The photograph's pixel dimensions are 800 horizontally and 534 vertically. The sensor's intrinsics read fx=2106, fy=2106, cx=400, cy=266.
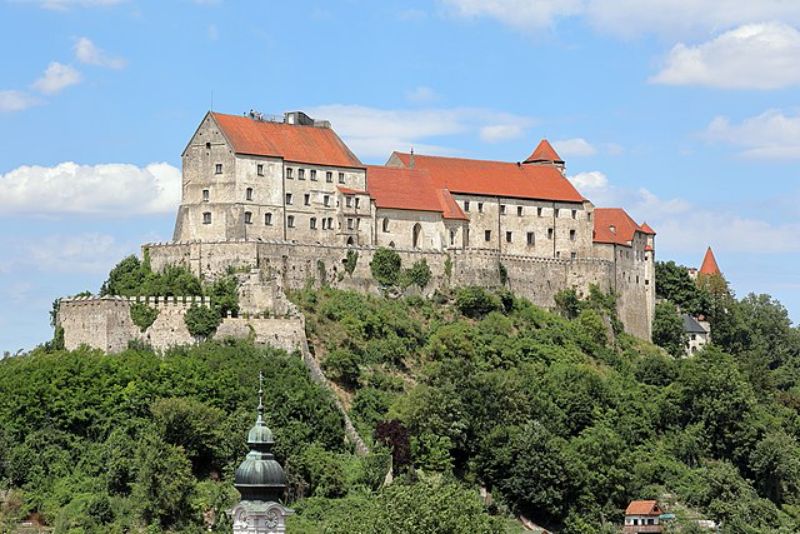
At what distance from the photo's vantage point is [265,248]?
96.7 metres

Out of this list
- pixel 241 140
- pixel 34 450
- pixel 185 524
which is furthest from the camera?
pixel 241 140

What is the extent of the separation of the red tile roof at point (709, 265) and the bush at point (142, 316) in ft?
168

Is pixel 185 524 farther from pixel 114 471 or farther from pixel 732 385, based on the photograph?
pixel 732 385

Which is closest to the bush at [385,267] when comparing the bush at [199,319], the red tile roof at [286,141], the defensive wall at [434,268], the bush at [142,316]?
the defensive wall at [434,268]

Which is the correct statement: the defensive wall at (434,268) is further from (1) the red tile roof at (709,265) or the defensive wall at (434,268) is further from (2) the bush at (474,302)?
(1) the red tile roof at (709,265)

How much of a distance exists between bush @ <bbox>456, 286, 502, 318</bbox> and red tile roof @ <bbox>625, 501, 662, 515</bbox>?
13.9 m

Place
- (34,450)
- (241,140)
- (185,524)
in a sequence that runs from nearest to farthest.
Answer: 1. (185,524)
2. (34,450)
3. (241,140)

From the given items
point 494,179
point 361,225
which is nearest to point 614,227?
point 494,179

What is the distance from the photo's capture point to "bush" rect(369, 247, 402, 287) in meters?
100

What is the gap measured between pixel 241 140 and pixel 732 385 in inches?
1045

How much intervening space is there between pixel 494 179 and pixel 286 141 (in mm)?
14061

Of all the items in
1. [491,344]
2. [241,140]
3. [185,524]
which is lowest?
[185,524]

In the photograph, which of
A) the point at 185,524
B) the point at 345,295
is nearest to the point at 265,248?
the point at 345,295

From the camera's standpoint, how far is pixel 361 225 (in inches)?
4021
